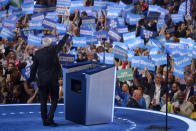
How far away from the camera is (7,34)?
11.2 metres

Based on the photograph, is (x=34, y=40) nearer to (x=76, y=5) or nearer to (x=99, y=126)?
(x=76, y=5)

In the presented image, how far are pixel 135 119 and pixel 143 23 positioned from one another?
4551 mm

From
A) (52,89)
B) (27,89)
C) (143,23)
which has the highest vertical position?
(143,23)

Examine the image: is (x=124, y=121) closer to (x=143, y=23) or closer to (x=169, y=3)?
(x=143, y=23)

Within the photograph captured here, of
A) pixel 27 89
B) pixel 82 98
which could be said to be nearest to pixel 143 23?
pixel 27 89

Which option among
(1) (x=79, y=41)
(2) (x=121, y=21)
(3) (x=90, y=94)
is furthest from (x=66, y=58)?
(3) (x=90, y=94)

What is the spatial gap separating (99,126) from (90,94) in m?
0.54

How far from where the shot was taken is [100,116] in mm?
6512

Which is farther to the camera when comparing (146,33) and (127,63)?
(146,33)

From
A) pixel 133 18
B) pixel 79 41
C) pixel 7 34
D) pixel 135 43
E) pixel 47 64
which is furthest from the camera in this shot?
pixel 7 34

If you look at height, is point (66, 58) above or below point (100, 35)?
below

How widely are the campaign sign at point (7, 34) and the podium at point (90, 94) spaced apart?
4.91m

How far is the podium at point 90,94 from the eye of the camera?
6.31 m

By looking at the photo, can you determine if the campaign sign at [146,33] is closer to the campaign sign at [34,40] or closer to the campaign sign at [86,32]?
the campaign sign at [86,32]
